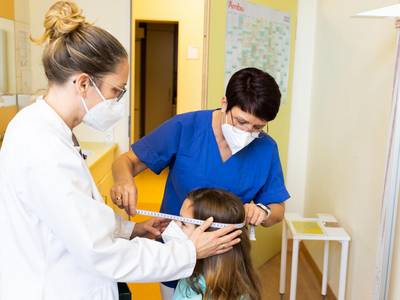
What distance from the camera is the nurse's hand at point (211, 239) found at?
116cm

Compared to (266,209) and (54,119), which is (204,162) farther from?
Answer: (54,119)

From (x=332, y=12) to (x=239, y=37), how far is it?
0.69 metres

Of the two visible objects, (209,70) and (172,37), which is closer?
(209,70)

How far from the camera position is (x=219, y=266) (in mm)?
1338

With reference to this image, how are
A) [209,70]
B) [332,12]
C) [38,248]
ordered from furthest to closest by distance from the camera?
1. [332,12]
2. [209,70]
3. [38,248]

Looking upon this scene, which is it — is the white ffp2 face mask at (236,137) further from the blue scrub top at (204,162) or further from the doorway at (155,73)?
the doorway at (155,73)

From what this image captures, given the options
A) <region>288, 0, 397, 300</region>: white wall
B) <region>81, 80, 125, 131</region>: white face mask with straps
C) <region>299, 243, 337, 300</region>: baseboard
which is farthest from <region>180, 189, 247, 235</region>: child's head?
<region>299, 243, 337, 300</region>: baseboard

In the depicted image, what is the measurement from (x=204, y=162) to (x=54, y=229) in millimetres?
715

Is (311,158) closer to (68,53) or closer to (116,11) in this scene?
(116,11)

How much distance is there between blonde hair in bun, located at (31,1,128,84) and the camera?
1008mm

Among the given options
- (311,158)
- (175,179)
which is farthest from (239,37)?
(175,179)

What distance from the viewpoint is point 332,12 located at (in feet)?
9.68

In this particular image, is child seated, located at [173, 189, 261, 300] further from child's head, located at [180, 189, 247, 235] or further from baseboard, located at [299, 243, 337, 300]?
baseboard, located at [299, 243, 337, 300]

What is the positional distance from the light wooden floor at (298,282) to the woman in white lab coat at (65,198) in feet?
6.44
